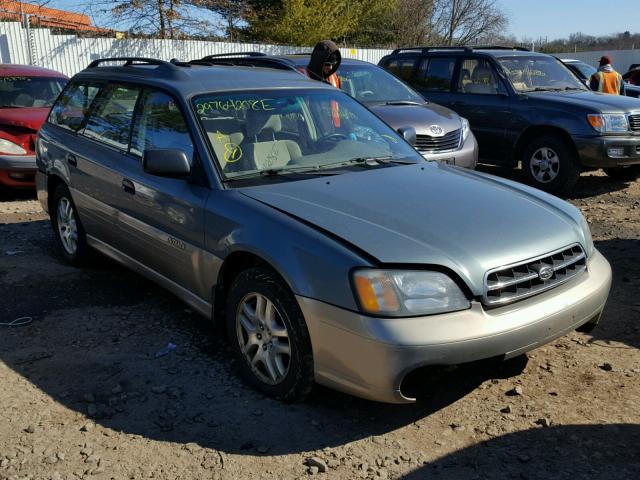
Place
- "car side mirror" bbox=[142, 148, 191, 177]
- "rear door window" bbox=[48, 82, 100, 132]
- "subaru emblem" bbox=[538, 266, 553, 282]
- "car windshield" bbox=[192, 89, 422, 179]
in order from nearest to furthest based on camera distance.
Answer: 1. "subaru emblem" bbox=[538, 266, 553, 282]
2. "car side mirror" bbox=[142, 148, 191, 177]
3. "car windshield" bbox=[192, 89, 422, 179]
4. "rear door window" bbox=[48, 82, 100, 132]

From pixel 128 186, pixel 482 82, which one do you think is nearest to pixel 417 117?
pixel 482 82

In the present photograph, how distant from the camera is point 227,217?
11.4ft

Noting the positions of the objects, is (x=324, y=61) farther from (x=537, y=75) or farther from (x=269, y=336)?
(x=269, y=336)

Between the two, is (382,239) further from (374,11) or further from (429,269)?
(374,11)

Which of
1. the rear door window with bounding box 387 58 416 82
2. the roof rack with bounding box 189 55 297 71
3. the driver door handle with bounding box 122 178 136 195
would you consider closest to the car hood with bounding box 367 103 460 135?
the roof rack with bounding box 189 55 297 71

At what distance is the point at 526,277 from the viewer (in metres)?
3.04

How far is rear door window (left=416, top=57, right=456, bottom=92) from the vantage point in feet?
31.8

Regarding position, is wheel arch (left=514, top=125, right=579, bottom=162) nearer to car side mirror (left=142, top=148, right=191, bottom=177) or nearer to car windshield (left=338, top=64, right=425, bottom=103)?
car windshield (left=338, top=64, right=425, bottom=103)

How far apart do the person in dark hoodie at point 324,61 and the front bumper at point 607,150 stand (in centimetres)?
319

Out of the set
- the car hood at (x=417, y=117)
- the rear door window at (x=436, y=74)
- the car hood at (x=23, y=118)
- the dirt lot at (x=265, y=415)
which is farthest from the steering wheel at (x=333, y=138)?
the rear door window at (x=436, y=74)

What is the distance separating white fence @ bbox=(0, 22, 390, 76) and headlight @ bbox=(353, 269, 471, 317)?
52.3 ft

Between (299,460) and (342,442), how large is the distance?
0.25 m

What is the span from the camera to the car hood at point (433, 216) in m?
2.95

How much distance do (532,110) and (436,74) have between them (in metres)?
1.94
